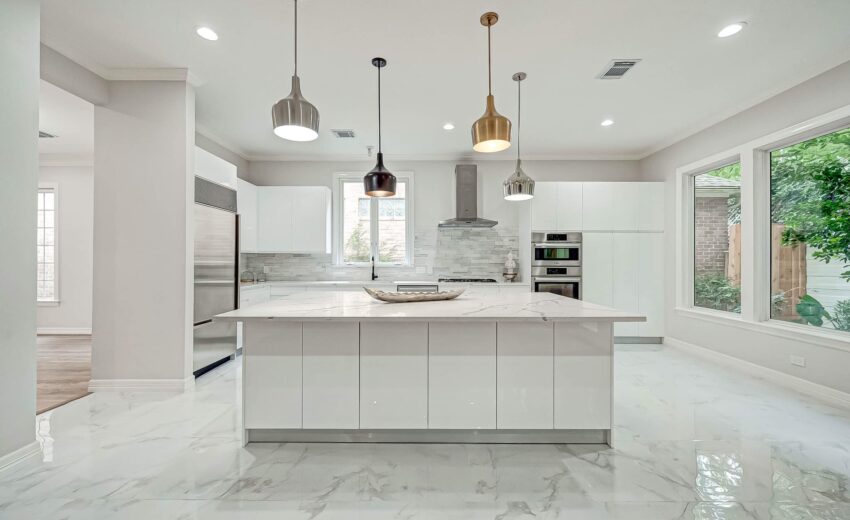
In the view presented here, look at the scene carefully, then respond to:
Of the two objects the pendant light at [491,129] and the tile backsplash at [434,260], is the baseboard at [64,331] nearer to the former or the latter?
the tile backsplash at [434,260]

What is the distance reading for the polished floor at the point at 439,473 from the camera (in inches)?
65.5

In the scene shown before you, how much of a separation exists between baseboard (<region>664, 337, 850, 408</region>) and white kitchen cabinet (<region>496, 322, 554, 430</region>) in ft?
8.29

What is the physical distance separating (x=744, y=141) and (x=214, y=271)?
5387 mm

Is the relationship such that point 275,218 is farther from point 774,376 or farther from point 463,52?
point 774,376

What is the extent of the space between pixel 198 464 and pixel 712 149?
5.40m

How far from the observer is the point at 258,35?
8.32 feet

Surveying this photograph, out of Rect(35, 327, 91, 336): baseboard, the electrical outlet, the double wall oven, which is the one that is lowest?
Rect(35, 327, 91, 336): baseboard

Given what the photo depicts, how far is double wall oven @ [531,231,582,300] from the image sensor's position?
489 cm

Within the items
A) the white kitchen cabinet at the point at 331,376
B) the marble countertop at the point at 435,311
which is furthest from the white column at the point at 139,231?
the white kitchen cabinet at the point at 331,376

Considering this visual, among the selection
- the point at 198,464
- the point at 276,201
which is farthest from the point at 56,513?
the point at 276,201

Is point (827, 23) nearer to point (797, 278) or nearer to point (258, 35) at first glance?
point (797, 278)


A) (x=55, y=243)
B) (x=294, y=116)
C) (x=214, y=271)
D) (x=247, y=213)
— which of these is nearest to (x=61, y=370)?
(x=214, y=271)

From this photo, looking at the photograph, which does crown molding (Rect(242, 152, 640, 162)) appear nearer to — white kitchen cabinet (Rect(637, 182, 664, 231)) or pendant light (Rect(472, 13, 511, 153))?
white kitchen cabinet (Rect(637, 182, 664, 231))

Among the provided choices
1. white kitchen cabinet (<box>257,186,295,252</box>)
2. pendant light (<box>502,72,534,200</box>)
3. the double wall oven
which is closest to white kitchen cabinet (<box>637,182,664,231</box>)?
the double wall oven
